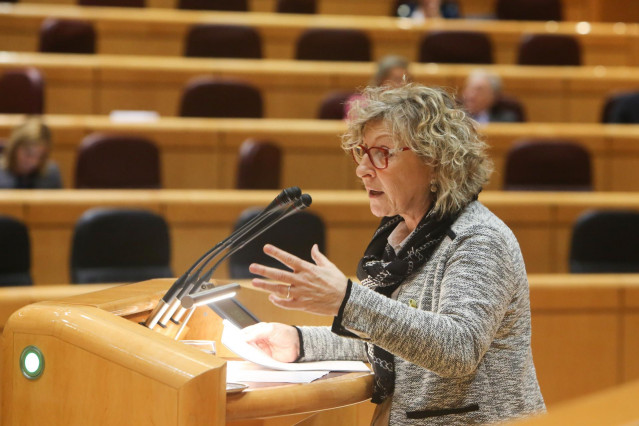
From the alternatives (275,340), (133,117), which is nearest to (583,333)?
(275,340)

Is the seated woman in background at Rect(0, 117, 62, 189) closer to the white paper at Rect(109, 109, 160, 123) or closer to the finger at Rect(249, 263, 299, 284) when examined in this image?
the white paper at Rect(109, 109, 160, 123)

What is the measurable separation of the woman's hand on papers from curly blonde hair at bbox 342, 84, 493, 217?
27 centimetres

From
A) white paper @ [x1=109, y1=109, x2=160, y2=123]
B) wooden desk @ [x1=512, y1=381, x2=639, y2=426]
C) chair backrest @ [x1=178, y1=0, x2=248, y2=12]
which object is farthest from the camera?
chair backrest @ [x1=178, y1=0, x2=248, y2=12]

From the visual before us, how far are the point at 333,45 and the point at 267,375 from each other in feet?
10.4

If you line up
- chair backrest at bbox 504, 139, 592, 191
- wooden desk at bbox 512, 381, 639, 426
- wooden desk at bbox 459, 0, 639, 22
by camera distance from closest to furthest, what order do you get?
wooden desk at bbox 512, 381, 639, 426, chair backrest at bbox 504, 139, 592, 191, wooden desk at bbox 459, 0, 639, 22

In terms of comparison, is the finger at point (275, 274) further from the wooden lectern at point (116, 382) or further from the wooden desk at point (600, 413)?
the wooden desk at point (600, 413)

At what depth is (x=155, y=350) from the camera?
96 cm

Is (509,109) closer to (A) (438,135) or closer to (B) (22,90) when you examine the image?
(B) (22,90)

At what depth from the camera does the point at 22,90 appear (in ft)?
11.5

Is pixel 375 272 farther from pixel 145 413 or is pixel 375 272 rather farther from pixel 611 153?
pixel 611 153

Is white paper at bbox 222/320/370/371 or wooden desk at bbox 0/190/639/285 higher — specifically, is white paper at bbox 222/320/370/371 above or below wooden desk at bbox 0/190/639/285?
above

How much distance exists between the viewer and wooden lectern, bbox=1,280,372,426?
93 cm

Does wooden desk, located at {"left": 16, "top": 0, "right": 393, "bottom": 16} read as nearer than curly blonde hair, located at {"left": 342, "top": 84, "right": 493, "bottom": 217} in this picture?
No

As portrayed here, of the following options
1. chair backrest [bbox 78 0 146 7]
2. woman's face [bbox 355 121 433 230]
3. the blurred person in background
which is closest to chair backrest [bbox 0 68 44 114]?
chair backrest [bbox 78 0 146 7]
